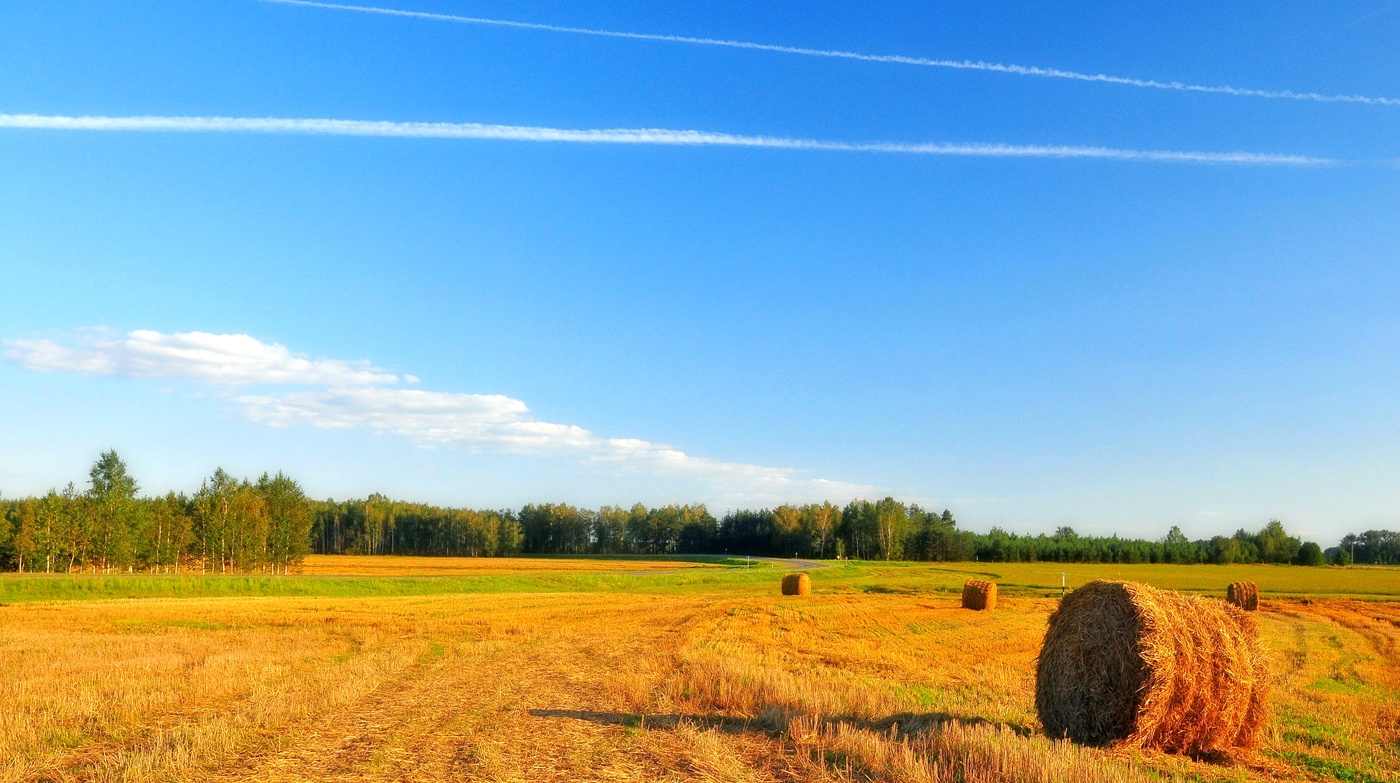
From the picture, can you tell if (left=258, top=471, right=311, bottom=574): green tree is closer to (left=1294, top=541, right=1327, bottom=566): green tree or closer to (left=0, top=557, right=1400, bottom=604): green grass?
(left=0, top=557, right=1400, bottom=604): green grass

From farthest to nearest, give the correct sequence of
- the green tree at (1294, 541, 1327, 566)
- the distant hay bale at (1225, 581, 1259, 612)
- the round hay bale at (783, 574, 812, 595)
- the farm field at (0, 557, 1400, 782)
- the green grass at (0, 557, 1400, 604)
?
the green tree at (1294, 541, 1327, 566), the round hay bale at (783, 574, 812, 595), the green grass at (0, 557, 1400, 604), the distant hay bale at (1225, 581, 1259, 612), the farm field at (0, 557, 1400, 782)

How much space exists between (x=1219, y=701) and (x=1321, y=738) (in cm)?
275

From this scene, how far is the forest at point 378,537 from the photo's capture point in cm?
7962

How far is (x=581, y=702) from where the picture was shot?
14242 mm

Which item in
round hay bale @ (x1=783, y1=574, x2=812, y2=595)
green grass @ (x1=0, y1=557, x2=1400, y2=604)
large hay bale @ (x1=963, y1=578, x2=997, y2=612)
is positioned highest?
large hay bale @ (x1=963, y1=578, x2=997, y2=612)

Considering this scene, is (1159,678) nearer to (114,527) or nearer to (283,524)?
(114,527)

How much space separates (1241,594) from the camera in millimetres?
48125

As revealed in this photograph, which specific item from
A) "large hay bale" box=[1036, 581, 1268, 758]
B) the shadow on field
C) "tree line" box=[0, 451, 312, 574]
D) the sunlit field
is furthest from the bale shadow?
"tree line" box=[0, 451, 312, 574]

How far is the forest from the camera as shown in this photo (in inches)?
3135

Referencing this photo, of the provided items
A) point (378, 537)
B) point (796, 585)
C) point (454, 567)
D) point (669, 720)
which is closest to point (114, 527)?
point (454, 567)

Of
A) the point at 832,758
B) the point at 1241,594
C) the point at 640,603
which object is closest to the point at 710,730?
the point at 832,758

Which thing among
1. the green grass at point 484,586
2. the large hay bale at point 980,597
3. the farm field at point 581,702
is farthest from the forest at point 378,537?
the large hay bale at point 980,597

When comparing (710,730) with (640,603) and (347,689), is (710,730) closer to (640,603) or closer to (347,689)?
(347,689)

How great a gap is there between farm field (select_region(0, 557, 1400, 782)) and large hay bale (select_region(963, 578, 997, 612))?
11012 millimetres
